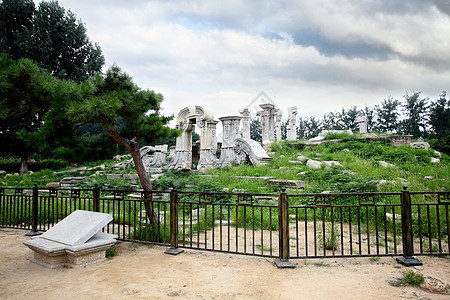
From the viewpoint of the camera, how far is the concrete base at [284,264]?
12.2ft

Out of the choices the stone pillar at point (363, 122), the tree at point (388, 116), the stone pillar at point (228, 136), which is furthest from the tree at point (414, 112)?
the stone pillar at point (228, 136)

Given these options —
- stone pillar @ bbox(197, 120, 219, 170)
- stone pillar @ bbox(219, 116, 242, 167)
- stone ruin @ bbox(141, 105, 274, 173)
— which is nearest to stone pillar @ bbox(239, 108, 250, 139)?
stone ruin @ bbox(141, 105, 274, 173)

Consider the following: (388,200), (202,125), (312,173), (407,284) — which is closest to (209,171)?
(202,125)

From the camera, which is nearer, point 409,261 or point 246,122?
point 409,261

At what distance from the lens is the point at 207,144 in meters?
13.9

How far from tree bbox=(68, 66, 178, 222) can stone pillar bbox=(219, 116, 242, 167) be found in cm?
729

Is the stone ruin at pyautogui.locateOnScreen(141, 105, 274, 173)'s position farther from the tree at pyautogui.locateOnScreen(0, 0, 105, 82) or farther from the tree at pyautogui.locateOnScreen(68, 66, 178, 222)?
the tree at pyautogui.locateOnScreen(0, 0, 105, 82)

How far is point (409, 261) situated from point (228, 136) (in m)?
10.2

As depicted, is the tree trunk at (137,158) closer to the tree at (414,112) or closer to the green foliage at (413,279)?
the green foliage at (413,279)

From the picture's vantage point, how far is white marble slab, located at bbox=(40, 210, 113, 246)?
391 centimetres

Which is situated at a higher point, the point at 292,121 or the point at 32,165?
the point at 292,121

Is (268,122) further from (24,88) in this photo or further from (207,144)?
(24,88)

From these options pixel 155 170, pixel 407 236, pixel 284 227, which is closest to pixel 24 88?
pixel 284 227

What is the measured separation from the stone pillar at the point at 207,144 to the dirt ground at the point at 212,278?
30.7 feet
